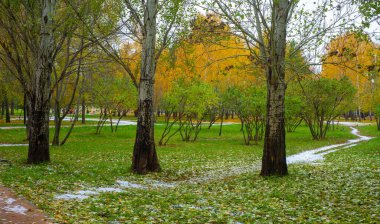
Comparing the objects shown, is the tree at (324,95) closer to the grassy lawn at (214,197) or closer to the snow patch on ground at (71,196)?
the grassy lawn at (214,197)

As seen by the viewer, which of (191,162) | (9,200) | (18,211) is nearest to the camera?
(18,211)

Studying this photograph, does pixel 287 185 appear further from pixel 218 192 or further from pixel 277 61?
pixel 277 61

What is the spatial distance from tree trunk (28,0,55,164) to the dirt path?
7945 mm

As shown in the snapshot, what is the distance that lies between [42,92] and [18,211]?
9848mm

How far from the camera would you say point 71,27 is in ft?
59.0

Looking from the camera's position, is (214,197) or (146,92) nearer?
(214,197)

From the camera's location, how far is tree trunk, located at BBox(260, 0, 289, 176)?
48.1ft

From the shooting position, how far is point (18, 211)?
306 inches

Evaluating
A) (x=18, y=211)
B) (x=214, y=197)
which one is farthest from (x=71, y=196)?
(x=214, y=197)

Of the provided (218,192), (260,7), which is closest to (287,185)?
(218,192)

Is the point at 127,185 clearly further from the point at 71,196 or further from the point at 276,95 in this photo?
the point at 276,95

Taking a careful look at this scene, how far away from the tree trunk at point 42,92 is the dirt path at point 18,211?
26.1 ft

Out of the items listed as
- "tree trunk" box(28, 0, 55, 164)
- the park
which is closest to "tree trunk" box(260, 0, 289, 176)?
the park

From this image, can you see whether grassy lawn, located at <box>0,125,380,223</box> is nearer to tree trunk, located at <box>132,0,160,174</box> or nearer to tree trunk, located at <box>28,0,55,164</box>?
tree trunk, located at <box>28,0,55,164</box>
